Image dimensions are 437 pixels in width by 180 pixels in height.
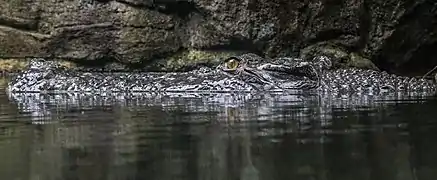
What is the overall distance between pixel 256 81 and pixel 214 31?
1.63 meters

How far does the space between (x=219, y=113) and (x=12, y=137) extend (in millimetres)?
1282

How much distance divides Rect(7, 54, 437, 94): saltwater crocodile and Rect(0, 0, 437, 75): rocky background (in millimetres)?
1058

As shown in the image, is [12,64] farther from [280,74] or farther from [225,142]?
[225,142]

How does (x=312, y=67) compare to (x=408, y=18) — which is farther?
(x=408, y=18)

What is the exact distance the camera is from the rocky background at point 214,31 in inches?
295

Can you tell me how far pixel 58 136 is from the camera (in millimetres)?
2955

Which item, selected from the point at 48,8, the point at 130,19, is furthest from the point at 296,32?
the point at 48,8

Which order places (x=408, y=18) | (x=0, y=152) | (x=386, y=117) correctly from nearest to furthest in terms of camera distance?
(x=0, y=152), (x=386, y=117), (x=408, y=18)

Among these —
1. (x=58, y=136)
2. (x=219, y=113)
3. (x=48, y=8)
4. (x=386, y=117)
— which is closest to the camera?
(x=58, y=136)

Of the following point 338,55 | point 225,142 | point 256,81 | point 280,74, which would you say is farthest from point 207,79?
point 225,142

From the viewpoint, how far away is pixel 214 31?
7652 mm

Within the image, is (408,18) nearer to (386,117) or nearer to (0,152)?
(386,117)

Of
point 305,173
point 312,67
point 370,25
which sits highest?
point 370,25

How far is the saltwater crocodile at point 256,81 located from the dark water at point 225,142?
146 cm
